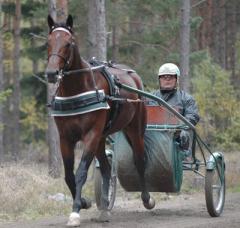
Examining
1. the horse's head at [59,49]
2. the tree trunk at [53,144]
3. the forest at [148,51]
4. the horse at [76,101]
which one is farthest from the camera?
the forest at [148,51]

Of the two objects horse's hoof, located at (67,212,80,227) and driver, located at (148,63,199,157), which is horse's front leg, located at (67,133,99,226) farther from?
driver, located at (148,63,199,157)

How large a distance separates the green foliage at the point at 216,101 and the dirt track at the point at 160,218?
9.06m

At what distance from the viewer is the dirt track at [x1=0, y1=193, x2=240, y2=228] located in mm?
9555

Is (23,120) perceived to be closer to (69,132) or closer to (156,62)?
(156,62)

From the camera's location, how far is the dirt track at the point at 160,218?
9555 mm

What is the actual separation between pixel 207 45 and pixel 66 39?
27.7 metres

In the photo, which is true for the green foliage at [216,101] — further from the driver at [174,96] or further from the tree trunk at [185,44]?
the driver at [174,96]

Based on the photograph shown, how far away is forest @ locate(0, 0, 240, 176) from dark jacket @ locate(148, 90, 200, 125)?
3.65 meters

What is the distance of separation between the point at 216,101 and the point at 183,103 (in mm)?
11501

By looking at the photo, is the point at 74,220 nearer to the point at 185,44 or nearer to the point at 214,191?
the point at 214,191

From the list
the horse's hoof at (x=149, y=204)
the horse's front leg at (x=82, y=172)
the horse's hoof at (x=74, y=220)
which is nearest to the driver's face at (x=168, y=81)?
the horse's hoof at (x=149, y=204)

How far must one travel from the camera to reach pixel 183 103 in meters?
11.2

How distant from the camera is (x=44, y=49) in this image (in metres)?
27.1

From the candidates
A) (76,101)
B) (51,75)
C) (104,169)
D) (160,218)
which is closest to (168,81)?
(104,169)
